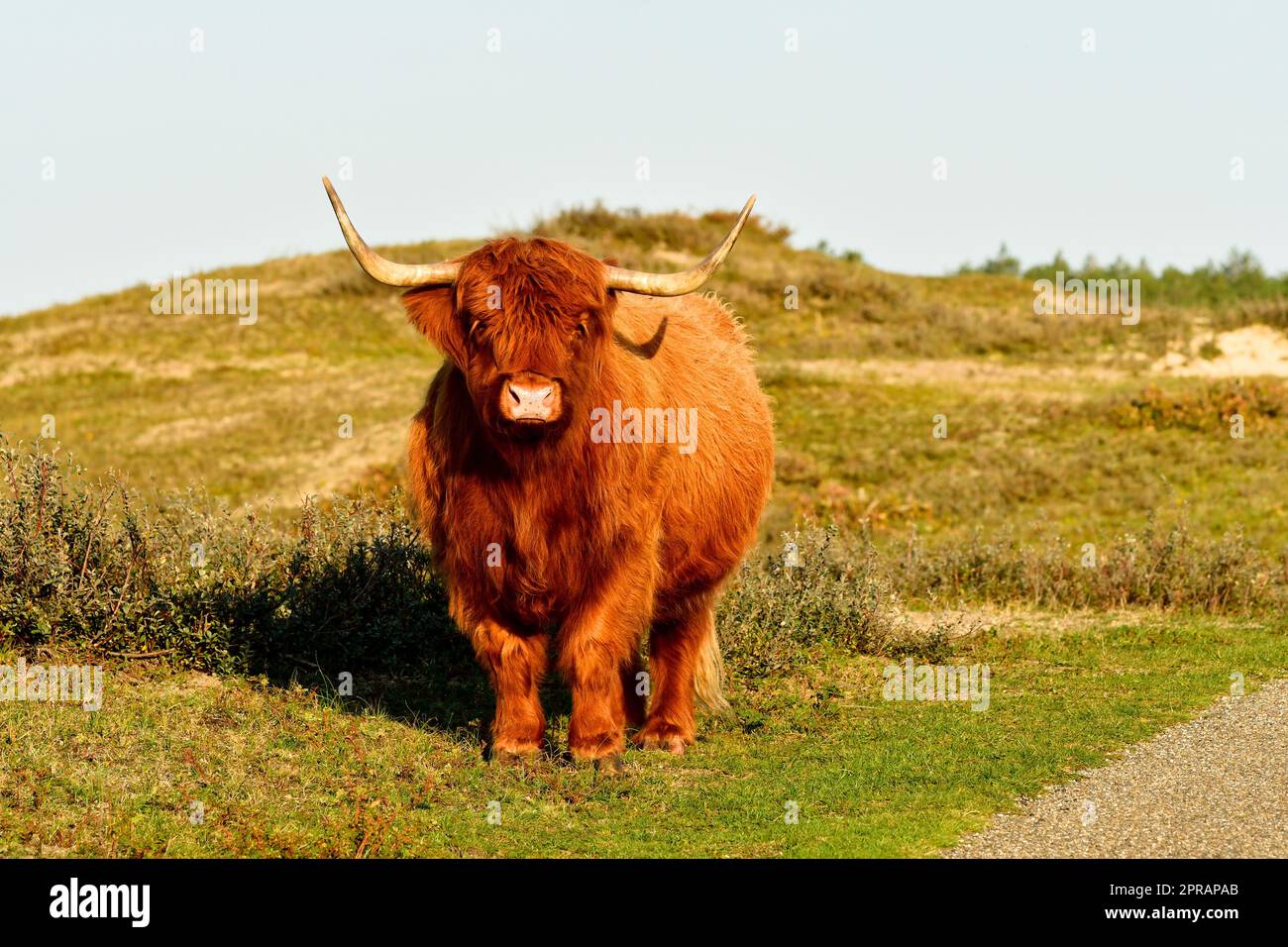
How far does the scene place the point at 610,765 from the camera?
749 centimetres

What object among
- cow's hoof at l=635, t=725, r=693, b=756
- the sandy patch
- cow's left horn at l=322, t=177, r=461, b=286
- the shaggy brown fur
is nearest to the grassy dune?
cow's hoof at l=635, t=725, r=693, b=756

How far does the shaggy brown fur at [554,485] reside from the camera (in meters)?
6.83

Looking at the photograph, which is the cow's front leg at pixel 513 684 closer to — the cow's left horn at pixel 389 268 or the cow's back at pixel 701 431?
the cow's back at pixel 701 431

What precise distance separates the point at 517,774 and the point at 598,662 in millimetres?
733

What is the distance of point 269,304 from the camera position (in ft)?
128

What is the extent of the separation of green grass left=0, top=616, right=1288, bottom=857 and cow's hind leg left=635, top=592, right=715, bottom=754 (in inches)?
8.9

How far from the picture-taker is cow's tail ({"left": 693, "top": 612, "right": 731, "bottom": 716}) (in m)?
8.98

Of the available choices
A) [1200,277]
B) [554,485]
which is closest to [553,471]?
[554,485]

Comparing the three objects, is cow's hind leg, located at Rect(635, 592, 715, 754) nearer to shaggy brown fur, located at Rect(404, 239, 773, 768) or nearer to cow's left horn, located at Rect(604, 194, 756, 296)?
shaggy brown fur, located at Rect(404, 239, 773, 768)

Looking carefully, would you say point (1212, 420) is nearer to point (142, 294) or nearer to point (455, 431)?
point (455, 431)

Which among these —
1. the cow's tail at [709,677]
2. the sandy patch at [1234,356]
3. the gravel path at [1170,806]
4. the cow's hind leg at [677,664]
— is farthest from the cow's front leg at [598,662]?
the sandy patch at [1234,356]

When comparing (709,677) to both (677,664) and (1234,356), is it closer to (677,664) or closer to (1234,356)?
(677,664)

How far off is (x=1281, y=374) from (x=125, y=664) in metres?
25.2
